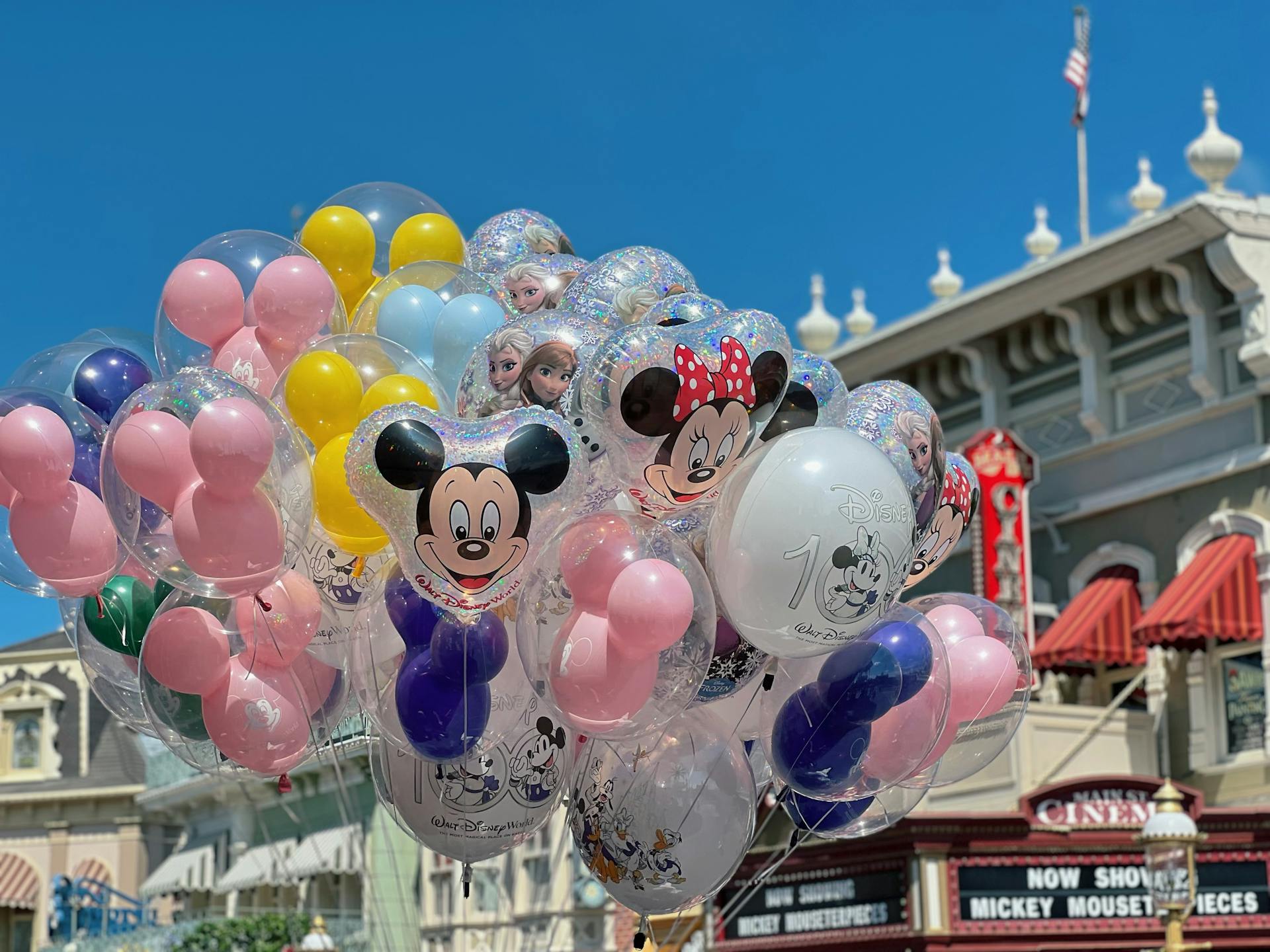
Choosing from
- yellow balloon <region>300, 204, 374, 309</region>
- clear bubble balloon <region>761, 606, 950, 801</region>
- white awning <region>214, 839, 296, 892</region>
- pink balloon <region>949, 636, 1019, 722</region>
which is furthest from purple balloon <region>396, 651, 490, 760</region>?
white awning <region>214, 839, 296, 892</region>

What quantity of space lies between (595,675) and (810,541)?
81cm

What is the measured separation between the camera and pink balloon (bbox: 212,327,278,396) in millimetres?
7031

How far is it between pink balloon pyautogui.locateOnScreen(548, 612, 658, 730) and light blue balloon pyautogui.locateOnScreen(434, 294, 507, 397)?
154 centimetres

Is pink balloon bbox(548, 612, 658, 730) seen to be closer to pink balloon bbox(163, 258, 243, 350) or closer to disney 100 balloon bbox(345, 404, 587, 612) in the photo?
disney 100 balloon bbox(345, 404, 587, 612)

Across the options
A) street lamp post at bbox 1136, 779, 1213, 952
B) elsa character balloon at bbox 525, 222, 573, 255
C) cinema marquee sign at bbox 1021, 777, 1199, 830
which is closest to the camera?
elsa character balloon at bbox 525, 222, 573, 255

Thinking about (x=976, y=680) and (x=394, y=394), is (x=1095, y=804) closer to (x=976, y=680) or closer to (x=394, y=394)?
(x=976, y=680)

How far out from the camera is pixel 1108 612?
63.9ft

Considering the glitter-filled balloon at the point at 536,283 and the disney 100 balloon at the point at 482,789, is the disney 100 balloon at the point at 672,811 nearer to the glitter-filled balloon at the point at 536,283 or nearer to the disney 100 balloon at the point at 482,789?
the disney 100 balloon at the point at 482,789

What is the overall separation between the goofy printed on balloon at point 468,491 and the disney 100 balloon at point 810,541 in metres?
0.66

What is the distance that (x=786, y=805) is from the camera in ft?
24.6

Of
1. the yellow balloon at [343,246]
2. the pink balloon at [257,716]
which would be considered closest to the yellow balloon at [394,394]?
the pink balloon at [257,716]

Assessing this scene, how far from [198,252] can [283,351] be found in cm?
56

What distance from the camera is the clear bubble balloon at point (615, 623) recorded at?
5875 millimetres

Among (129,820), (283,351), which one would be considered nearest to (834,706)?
(283,351)
